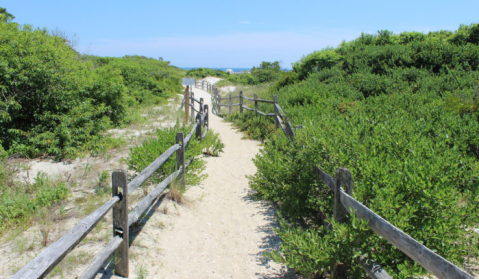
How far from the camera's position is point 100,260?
2.96 meters

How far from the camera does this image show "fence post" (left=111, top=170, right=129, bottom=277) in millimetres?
3320

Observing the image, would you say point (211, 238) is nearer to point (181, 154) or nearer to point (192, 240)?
point (192, 240)

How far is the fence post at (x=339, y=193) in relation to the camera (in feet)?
10.3

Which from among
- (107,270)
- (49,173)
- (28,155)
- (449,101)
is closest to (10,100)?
(28,155)

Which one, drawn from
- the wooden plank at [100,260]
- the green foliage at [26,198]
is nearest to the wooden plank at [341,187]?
the wooden plank at [100,260]

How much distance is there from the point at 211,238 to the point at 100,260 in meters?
1.90

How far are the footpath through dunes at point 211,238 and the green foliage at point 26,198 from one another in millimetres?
1668

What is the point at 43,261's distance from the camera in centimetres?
215

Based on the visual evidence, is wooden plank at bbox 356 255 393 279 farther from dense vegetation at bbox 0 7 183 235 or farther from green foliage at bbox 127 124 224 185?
dense vegetation at bbox 0 7 183 235

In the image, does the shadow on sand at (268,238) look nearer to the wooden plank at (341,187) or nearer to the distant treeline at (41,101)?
the wooden plank at (341,187)

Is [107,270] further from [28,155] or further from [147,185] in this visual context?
[28,155]

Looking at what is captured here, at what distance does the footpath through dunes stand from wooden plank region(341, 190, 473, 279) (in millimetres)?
1384

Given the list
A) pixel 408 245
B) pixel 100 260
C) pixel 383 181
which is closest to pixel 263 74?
pixel 383 181

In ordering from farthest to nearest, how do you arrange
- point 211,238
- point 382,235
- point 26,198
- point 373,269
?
point 26,198
point 211,238
point 373,269
point 382,235
